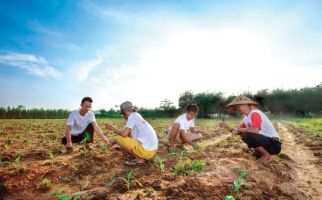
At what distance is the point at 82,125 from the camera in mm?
6438

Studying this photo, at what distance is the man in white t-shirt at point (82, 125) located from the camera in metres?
6.00

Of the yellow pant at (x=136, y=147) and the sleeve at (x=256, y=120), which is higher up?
the sleeve at (x=256, y=120)

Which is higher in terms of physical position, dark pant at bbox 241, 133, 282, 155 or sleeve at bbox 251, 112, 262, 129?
sleeve at bbox 251, 112, 262, 129

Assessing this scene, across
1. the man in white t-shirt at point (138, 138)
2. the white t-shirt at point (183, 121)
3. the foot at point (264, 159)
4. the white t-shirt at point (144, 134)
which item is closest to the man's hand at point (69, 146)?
the man in white t-shirt at point (138, 138)

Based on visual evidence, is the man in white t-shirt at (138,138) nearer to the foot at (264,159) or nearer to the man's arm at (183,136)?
the man's arm at (183,136)

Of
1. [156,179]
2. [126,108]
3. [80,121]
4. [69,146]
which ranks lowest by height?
[156,179]

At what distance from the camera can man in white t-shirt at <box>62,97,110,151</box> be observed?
6000mm

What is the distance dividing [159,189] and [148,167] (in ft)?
4.07

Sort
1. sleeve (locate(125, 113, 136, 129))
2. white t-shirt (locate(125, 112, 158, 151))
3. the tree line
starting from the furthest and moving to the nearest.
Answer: the tree line
white t-shirt (locate(125, 112, 158, 151))
sleeve (locate(125, 113, 136, 129))

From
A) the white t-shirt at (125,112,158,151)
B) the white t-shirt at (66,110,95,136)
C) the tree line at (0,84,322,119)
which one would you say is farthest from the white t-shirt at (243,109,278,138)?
the tree line at (0,84,322,119)

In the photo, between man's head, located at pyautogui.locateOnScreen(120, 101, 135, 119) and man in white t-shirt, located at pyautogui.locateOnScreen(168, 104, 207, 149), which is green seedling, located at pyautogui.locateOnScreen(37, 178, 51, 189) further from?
man in white t-shirt, located at pyautogui.locateOnScreen(168, 104, 207, 149)

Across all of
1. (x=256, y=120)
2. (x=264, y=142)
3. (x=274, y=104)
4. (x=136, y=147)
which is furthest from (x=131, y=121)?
(x=274, y=104)

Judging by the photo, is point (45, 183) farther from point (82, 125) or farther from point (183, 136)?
point (183, 136)

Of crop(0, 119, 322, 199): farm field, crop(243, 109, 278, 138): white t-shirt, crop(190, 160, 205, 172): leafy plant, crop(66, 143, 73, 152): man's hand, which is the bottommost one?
crop(0, 119, 322, 199): farm field
